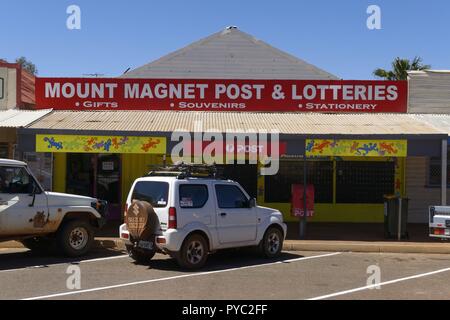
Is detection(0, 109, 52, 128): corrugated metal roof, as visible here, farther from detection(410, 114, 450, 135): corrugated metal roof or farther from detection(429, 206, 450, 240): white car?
detection(410, 114, 450, 135): corrugated metal roof

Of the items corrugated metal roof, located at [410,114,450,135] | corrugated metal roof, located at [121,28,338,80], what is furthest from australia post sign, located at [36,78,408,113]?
corrugated metal roof, located at [121,28,338,80]

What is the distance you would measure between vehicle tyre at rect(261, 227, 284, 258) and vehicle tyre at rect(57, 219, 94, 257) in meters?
3.62

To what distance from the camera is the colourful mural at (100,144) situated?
45.2 ft

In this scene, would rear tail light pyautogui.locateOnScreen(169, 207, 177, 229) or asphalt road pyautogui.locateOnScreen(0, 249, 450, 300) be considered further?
rear tail light pyautogui.locateOnScreen(169, 207, 177, 229)

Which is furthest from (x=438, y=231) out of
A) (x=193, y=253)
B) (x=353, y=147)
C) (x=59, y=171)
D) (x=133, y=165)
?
(x=59, y=171)

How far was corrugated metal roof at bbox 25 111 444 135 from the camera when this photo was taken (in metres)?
14.2

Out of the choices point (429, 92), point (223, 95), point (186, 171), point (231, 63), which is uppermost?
point (231, 63)

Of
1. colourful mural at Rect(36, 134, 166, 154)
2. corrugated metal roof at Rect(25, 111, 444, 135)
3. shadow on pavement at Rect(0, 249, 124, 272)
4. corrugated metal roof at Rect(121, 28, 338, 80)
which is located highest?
corrugated metal roof at Rect(121, 28, 338, 80)

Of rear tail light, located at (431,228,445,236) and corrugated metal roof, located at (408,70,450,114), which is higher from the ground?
corrugated metal roof, located at (408,70,450,114)

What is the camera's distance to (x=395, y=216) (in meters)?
14.3

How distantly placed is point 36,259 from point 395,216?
8.54m

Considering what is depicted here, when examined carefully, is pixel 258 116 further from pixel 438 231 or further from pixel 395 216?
pixel 438 231

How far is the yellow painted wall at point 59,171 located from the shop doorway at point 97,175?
0.12 m

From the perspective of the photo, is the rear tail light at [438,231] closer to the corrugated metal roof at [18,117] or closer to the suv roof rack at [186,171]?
the suv roof rack at [186,171]
